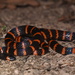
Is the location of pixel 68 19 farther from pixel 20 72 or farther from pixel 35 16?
pixel 20 72

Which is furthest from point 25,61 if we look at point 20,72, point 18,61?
point 20,72

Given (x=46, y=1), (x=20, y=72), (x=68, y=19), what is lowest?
(x=20, y=72)

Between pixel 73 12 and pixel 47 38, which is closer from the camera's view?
pixel 47 38

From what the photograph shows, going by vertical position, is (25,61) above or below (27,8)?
below

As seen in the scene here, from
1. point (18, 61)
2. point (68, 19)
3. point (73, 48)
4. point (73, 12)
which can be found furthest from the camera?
point (73, 12)

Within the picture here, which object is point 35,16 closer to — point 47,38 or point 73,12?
point 73,12

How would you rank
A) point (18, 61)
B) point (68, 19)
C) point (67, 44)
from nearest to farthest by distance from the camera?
point (18, 61), point (67, 44), point (68, 19)
